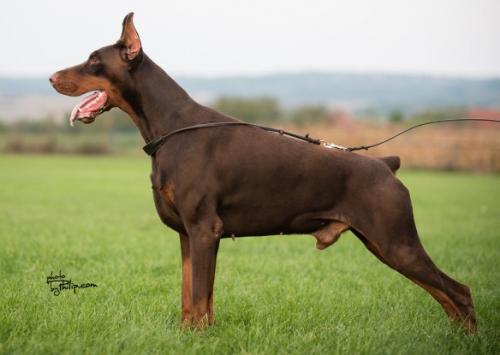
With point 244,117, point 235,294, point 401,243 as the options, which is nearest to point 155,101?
point 401,243

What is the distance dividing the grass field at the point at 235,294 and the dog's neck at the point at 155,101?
1.70 metres

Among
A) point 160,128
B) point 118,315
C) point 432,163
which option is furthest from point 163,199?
point 432,163

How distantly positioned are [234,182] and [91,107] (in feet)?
4.35

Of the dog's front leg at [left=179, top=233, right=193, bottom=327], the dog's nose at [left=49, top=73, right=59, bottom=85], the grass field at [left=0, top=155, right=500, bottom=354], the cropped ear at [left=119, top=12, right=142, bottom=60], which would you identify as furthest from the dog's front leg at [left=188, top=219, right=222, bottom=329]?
the dog's nose at [left=49, top=73, right=59, bottom=85]

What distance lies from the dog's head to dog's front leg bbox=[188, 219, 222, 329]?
131 centimetres

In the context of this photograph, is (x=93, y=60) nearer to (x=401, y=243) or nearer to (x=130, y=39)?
(x=130, y=39)

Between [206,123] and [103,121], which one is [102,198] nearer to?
[206,123]

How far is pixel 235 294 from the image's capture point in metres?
6.69

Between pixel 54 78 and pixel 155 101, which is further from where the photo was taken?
pixel 155 101

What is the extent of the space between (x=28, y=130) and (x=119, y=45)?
4329 cm

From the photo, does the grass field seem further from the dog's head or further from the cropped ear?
the cropped ear

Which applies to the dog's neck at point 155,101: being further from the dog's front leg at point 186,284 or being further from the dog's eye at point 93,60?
the dog's front leg at point 186,284

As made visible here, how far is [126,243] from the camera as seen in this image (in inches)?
403

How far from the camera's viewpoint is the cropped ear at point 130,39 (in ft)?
16.2
